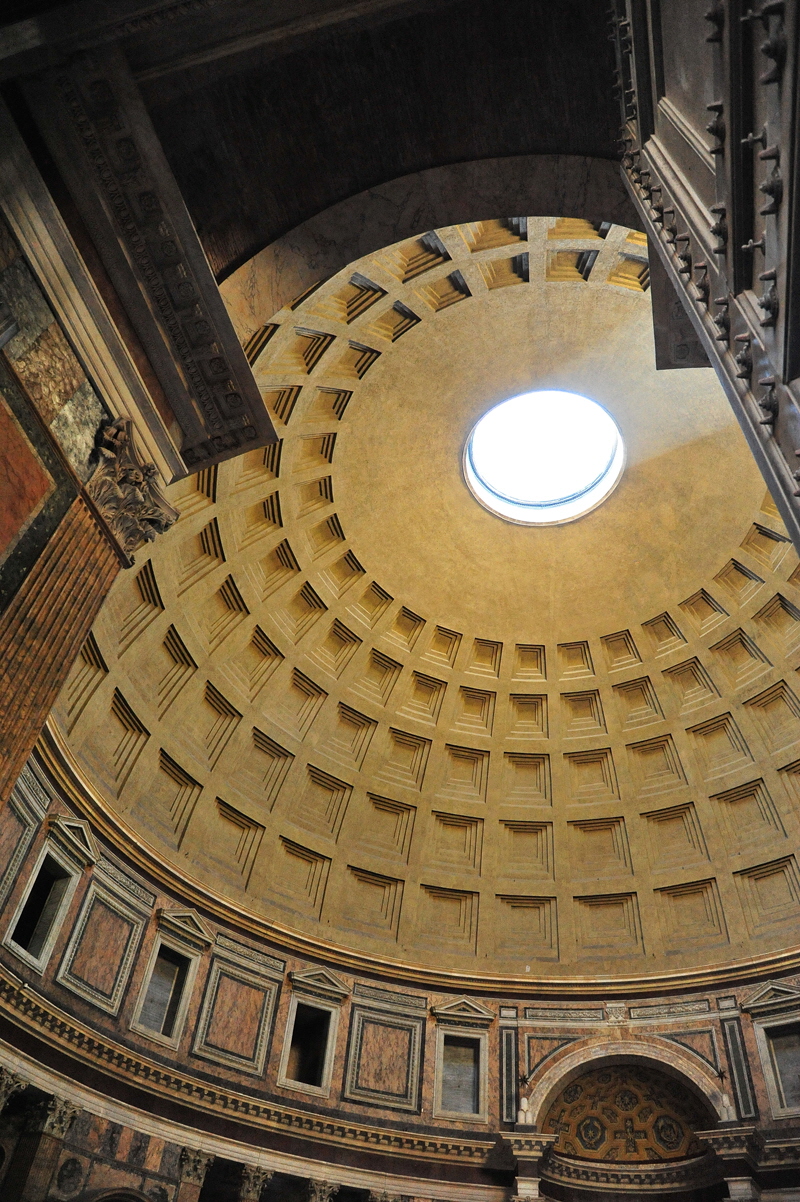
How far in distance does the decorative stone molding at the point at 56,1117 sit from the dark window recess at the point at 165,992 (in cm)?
220

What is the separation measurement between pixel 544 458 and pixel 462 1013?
14143mm

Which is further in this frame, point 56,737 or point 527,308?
point 527,308

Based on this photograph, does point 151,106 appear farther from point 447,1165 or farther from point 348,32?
point 447,1165

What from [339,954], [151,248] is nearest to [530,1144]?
[339,954]

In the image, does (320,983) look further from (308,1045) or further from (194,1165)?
(194,1165)

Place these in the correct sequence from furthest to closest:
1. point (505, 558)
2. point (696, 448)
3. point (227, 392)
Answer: point (505, 558) → point (696, 448) → point (227, 392)

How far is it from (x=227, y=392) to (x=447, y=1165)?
1489 centimetres

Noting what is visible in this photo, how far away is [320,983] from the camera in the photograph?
17.4 m

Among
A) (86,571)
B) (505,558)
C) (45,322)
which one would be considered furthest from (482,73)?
(505,558)

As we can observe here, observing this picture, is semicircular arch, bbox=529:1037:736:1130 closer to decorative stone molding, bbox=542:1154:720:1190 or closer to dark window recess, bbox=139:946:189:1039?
decorative stone molding, bbox=542:1154:720:1190

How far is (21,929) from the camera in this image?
44.3ft

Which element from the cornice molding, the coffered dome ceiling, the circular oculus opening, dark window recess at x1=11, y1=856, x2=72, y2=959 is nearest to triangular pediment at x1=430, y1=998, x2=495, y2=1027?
the cornice molding

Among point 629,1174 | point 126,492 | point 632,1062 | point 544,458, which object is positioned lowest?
point 629,1174

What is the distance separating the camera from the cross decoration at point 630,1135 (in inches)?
668
